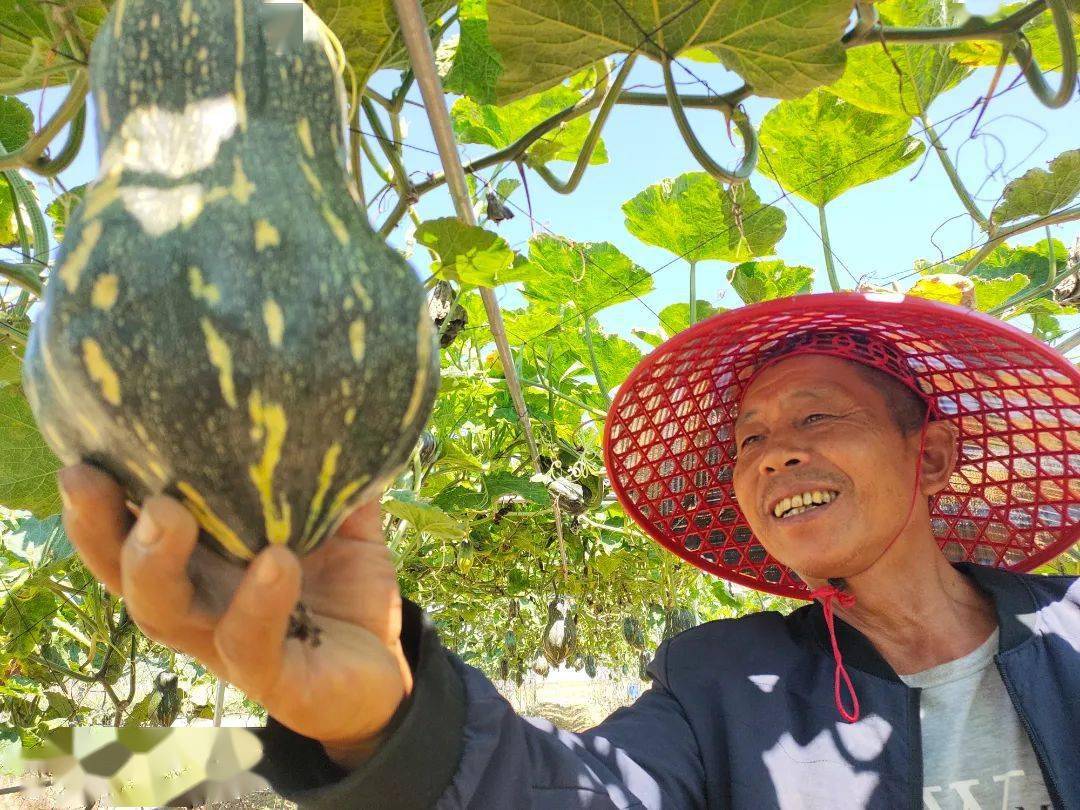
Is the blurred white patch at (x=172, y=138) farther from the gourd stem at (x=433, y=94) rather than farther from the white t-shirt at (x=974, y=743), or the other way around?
the white t-shirt at (x=974, y=743)

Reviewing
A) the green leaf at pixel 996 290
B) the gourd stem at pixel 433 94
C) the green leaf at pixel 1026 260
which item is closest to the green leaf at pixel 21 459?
the gourd stem at pixel 433 94

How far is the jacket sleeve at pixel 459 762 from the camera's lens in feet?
1.92

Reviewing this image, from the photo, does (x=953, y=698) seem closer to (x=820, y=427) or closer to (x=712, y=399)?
(x=820, y=427)

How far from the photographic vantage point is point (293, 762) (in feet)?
1.96

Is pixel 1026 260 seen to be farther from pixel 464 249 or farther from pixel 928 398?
pixel 464 249

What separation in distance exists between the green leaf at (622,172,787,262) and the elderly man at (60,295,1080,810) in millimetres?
702

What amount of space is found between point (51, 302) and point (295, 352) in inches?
5.4

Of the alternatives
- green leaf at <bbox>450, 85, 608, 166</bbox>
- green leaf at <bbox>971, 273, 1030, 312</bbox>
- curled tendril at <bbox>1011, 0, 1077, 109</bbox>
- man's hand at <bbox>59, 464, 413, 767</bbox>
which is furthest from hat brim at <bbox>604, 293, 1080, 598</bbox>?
green leaf at <bbox>971, 273, 1030, 312</bbox>

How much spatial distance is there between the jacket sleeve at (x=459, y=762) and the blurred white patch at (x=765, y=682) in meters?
0.20

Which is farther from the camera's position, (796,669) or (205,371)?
(796,669)

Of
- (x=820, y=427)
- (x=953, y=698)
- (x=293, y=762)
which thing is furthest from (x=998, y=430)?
(x=293, y=762)

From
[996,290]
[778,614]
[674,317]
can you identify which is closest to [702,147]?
[778,614]

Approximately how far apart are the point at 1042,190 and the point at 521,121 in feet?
3.64

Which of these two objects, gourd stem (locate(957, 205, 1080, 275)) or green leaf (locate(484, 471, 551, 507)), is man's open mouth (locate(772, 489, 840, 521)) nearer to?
gourd stem (locate(957, 205, 1080, 275))
